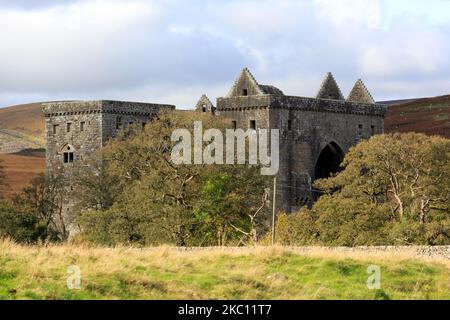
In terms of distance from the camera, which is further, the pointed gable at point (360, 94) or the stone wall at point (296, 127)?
the pointed gable at point (360, 94)

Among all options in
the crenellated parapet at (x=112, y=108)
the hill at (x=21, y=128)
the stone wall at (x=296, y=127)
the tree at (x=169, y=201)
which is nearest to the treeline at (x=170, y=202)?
the tree at (x=169, y=201)

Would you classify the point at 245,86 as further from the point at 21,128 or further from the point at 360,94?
the point at 21,128

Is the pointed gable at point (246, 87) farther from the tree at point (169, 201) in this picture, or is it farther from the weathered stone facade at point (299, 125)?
the tree at point (169, 201)

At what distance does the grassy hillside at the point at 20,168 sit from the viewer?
120438mm

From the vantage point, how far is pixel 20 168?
129500mm

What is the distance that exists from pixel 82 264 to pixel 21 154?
113812mm

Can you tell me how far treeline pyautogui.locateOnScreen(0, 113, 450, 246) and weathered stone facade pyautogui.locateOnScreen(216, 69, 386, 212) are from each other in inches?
539

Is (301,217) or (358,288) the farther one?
(301,217)

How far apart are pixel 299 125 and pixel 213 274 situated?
6059 centimetres

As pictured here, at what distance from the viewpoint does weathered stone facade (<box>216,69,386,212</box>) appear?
3408 inches

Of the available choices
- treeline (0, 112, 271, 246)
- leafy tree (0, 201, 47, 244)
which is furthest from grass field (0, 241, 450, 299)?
leafy tree (0, 201, 47, 244)

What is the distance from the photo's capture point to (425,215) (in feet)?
198
